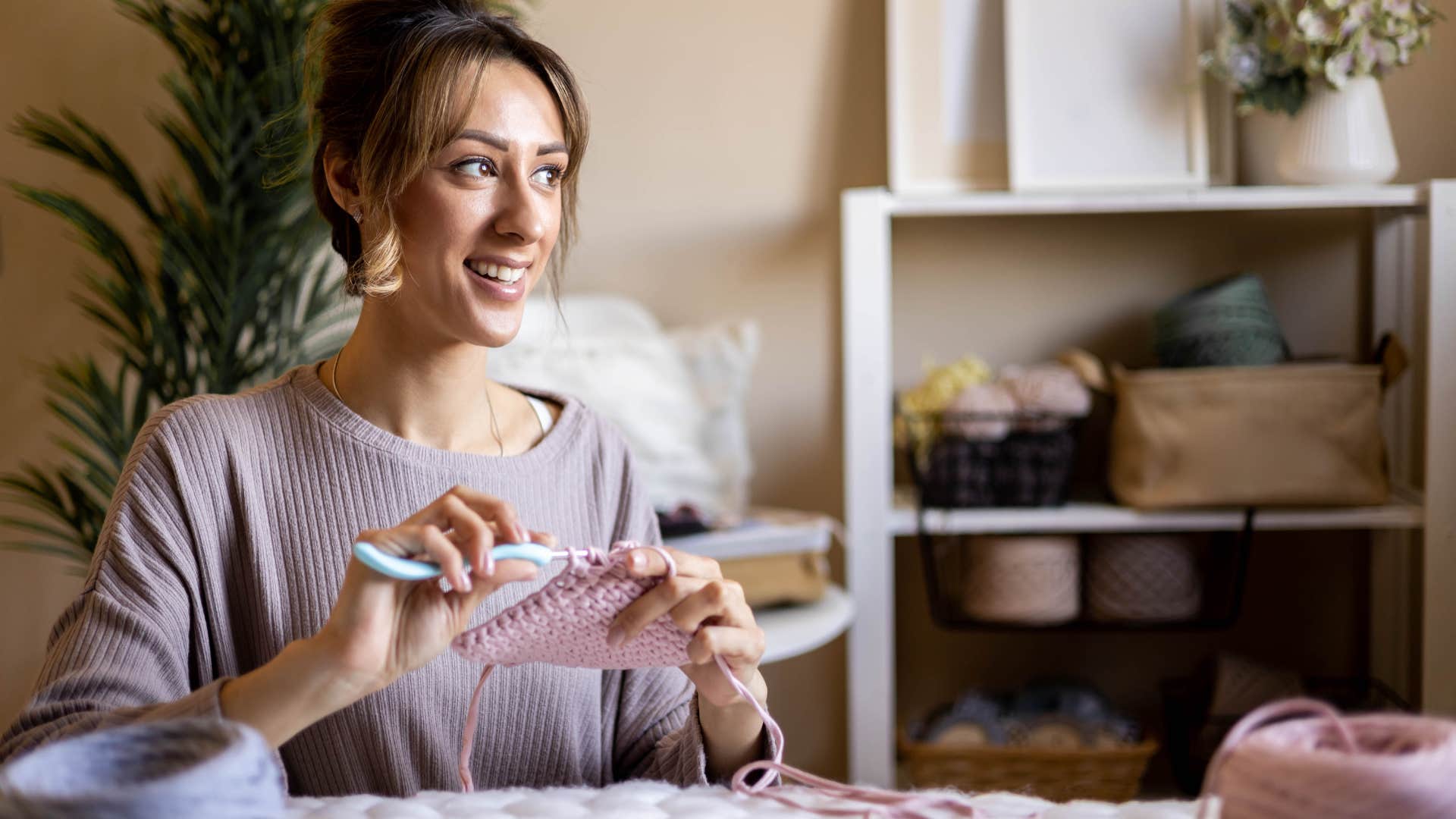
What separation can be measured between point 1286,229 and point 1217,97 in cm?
→ 28

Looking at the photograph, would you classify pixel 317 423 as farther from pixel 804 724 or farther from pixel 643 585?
pixel 804 724

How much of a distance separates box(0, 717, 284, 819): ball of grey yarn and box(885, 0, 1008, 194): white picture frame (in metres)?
1.61

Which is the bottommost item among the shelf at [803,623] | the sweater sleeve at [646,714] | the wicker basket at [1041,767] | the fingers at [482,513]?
the wicker basket at [1041,767]

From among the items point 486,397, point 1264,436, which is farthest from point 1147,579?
point 486,397

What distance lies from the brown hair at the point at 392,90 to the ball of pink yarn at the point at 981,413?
88 centimetres

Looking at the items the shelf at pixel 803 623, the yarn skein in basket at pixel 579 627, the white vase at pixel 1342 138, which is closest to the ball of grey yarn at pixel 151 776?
the yarn skein in basket at pixel 579 627

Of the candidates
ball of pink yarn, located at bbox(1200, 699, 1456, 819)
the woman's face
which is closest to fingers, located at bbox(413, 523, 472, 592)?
the woman's face

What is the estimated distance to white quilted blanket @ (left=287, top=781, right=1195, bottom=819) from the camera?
0.74m

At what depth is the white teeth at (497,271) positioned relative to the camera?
109 cm

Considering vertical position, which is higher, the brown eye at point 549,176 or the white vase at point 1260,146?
the white vase at point 1260,146

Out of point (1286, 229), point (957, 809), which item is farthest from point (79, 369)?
point (1286, 229)

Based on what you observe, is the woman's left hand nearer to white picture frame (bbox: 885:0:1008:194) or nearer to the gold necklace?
the gold necklace

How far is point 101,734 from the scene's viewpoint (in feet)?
2.03

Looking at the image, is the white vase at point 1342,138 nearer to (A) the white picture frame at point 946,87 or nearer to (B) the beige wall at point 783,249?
(B) the beige wall at point 783,249
